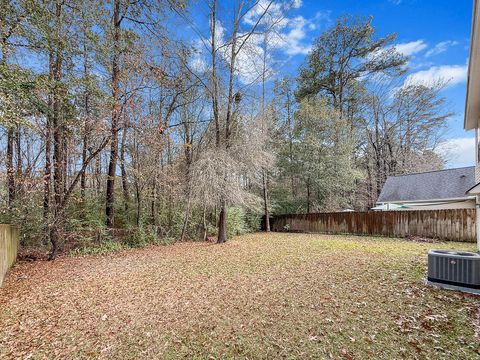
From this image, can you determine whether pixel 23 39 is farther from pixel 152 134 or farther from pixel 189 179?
pixel 189 179

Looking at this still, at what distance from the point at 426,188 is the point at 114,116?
575 inches

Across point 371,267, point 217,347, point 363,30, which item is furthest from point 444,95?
point 217,347

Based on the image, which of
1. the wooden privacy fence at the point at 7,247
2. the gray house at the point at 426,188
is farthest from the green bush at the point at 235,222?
the wooden privacy fence at the point at 7,247

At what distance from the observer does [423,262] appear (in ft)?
18.4

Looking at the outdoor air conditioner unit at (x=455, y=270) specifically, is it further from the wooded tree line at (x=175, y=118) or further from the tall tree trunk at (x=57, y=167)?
the tall tree trunk at (x=57, y=167)

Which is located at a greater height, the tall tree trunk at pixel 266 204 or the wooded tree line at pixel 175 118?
the wooded tree line at pixel 175 118

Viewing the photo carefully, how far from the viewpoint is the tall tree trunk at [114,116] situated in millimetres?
6930

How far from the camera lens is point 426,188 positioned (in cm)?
1191

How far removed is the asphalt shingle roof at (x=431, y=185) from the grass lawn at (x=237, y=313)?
794 cm

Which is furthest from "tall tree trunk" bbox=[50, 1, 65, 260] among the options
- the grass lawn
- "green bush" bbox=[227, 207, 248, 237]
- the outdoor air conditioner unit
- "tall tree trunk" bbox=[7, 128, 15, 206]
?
the outdoor air conditioner unit

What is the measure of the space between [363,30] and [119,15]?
620 inches

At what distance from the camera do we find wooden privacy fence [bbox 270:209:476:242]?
9.16 m

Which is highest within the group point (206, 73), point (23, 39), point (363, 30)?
point (363, 30)

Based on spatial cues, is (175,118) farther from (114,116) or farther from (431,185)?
(431,185)
